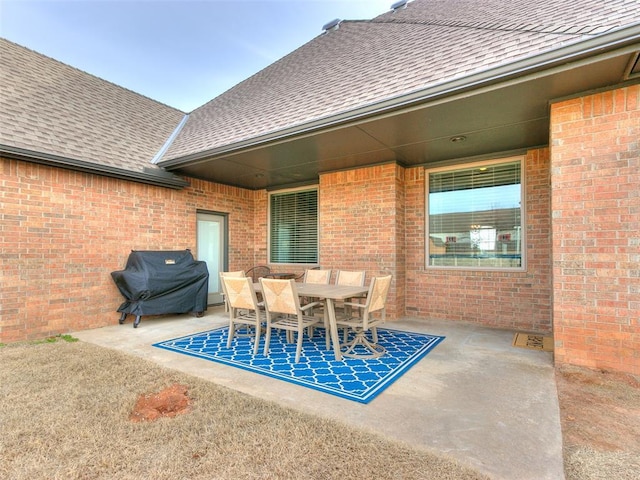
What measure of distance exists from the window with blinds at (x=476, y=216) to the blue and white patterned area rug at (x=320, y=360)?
1.88 m

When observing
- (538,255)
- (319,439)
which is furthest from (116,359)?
(538,255)

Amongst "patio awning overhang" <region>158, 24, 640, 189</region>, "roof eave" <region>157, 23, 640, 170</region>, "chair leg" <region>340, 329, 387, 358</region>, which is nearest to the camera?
"roof eave" <region>157, 23, 640, 170</region>

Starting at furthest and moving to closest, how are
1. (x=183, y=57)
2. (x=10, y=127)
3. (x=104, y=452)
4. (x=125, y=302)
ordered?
(x=183, y=57) < (x=125, y=302) < (x=10, y=127) < (x=104, y=452)

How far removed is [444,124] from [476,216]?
2189 mm

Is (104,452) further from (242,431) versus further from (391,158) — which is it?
(391,158)

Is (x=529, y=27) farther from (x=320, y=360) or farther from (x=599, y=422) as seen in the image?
(x=320, y=360)

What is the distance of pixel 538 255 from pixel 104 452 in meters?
5.88

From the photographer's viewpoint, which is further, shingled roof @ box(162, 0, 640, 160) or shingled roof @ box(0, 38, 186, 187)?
shingled roof @ box(0, 38, 186, 187)

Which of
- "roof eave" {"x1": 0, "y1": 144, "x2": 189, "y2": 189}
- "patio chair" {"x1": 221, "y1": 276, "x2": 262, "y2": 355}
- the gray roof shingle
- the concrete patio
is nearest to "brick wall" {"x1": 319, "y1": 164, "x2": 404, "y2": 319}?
the concrete patio

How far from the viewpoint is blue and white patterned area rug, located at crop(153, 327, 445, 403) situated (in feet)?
10.3

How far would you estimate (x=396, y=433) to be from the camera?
2.27 meters

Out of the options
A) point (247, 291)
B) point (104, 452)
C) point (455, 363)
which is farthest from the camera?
point (247, 291)

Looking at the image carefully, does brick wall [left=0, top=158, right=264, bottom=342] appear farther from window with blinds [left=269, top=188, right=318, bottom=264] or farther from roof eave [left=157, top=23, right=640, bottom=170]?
roof eave [left=157, top=23, right=640, bottom=170]

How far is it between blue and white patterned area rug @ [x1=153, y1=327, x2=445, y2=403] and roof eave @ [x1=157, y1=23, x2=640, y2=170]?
9.84 feet
